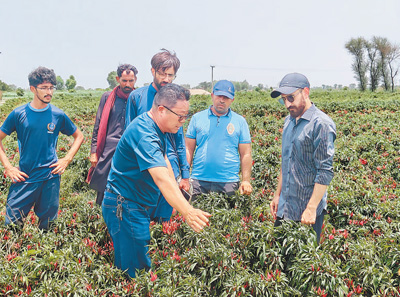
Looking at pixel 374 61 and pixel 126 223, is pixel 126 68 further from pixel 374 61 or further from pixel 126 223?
pixel 374 61

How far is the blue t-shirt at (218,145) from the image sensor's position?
3975 millimetres

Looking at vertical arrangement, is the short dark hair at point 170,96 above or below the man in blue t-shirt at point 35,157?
above

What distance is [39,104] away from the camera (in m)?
3.59

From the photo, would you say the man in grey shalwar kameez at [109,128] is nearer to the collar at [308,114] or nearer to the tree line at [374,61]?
the collar at [308,114]

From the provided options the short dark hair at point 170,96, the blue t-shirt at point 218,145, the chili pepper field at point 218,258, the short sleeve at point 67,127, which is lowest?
the chili pepper field at point 218,258

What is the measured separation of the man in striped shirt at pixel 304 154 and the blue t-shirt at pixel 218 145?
981 millimetres

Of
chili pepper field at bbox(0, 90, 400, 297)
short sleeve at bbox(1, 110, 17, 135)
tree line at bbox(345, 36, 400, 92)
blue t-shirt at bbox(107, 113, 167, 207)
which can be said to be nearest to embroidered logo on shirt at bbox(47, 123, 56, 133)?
short sleeve at bbox(1, 110, 17, 135)

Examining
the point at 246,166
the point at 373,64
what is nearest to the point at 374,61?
the point at 373,64

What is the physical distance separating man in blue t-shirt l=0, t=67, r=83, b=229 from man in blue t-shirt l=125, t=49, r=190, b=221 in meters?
0.91

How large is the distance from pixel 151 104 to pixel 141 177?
1.25 meters

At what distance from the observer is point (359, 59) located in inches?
2462

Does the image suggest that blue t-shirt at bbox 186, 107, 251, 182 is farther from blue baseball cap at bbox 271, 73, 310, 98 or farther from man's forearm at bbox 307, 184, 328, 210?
man's forearm at bbox 307, 184, 328, 210

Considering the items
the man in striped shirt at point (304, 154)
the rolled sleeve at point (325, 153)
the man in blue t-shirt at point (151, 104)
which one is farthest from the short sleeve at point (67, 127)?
the rolled sleeve at point (325, 153)

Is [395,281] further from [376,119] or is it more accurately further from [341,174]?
[376,119]
